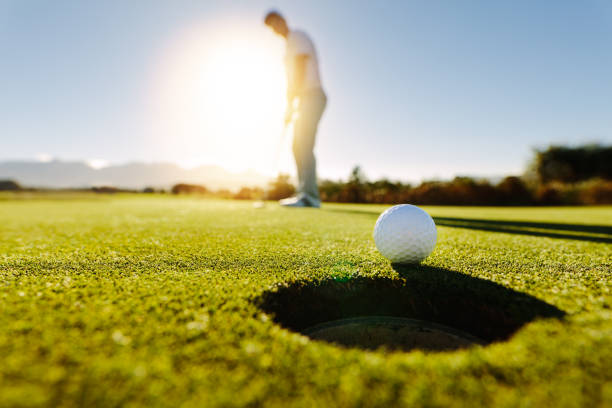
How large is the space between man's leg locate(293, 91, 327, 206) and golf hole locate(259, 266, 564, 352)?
21.2 ft

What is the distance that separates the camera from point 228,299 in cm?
165

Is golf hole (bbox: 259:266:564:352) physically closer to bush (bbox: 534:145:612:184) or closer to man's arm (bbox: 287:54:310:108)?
man's arm (bbox: 287:54:310:108)

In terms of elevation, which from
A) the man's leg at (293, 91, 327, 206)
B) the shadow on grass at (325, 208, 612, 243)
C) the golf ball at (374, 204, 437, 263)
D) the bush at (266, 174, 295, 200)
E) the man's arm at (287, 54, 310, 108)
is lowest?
the shadow on grass at (325, 208, 612, 243)

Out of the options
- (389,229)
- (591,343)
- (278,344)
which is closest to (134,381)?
(278,344)

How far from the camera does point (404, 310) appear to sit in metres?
2.08

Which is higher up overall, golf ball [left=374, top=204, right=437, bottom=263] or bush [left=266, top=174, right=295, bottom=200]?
bush [left=266, top=174, right=295, bottom=200]

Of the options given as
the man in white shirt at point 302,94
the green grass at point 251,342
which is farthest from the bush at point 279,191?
the green grass at point 251,342

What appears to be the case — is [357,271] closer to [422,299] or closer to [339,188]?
[422,299]

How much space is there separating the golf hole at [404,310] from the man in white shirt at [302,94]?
6482 millimetres

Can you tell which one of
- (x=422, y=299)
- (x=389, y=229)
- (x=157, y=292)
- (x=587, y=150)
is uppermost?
(x=587, y=150)

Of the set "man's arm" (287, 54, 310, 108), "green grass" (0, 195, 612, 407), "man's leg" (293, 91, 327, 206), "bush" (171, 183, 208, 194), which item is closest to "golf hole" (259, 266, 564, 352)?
"green grass" (0, 195, 612, 407)

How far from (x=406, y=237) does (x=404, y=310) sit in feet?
1.74

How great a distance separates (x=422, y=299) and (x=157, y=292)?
4.95 ft

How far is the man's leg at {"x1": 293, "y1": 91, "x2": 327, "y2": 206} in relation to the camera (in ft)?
26.6
